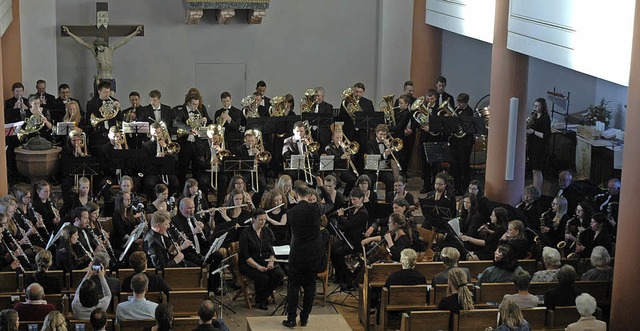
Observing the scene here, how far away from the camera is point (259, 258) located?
1195cm

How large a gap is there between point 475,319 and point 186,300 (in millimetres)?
2743

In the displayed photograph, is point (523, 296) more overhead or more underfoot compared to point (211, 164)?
more underfoot

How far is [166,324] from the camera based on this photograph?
29.1 feet

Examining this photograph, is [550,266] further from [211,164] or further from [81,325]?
[211,164]

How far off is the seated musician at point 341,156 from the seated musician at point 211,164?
1.51 m

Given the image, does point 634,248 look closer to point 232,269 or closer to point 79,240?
point 232,269

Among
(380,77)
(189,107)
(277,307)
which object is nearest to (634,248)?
(277,307)

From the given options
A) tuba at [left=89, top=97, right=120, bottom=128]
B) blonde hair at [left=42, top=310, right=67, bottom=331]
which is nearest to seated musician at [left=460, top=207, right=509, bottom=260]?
blonde hair at [left=42, top=310, right=67, bottom=331]

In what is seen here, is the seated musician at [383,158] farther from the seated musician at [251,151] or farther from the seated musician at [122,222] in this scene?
the seated musician at [122,222]

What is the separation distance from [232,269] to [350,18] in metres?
8.23

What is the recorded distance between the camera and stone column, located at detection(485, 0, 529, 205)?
580 inches

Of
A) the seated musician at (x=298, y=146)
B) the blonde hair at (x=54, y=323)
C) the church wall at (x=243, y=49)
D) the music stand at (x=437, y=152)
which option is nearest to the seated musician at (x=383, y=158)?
the music stand at (x=437, y=152)

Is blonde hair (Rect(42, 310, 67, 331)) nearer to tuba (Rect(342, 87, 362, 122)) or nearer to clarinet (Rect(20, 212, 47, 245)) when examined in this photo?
clarinet (Rect(20, 212, 47, 245))

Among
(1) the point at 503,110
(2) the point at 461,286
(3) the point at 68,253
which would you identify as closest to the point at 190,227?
(3) the point at 68,253
